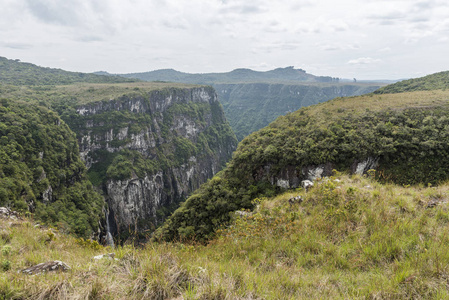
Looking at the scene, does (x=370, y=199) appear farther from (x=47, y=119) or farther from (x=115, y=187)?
(x=115, y=187)

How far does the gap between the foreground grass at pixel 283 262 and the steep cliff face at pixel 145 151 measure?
5168 centimetres

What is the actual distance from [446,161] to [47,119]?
7641cm

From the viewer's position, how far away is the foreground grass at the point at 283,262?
312cm

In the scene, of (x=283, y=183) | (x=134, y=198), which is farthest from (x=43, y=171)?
(x=283, y=183)

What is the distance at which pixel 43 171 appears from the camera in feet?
149

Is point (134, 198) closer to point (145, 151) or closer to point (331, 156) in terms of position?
point (145, 151)

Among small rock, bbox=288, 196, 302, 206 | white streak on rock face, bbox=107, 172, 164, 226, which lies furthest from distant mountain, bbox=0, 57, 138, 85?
small rock, bbox=288, 196, 302, 206

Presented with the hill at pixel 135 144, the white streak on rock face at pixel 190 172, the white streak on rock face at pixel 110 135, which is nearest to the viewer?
the hill at pixel 135 144

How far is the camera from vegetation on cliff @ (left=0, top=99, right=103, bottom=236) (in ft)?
123

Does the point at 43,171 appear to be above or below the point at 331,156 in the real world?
below

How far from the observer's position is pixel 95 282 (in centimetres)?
301

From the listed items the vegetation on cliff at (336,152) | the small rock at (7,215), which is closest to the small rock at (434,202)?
the small rock at (7,215)

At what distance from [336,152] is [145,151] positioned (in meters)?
75.6

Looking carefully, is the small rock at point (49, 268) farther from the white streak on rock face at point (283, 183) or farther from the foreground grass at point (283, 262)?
the white streak on rock face at point (283, 183)
